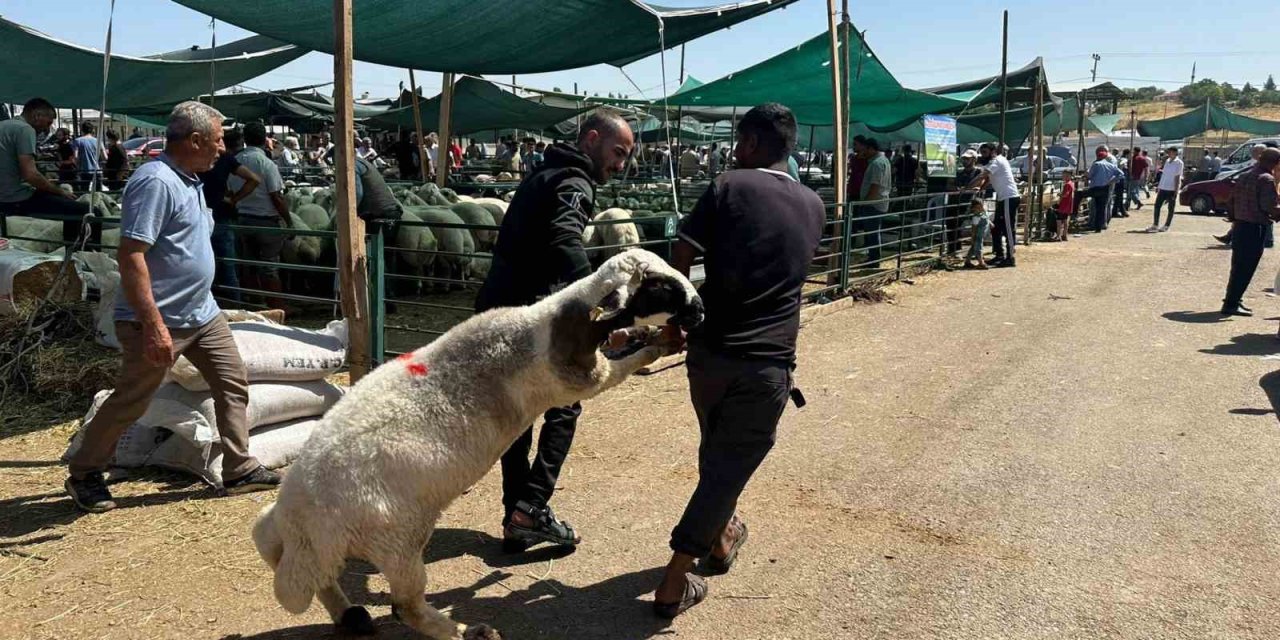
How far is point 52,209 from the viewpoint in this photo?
27.0 ft

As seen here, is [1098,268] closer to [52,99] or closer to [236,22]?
[236,22]

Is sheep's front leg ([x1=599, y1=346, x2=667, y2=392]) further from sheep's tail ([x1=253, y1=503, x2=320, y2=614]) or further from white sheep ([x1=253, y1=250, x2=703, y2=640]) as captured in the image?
sheep's tail ([x1=253, y1=503, x2=320, y2=614])

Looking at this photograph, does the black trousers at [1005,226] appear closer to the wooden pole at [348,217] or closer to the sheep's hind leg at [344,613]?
the wooden pole at [348,217]

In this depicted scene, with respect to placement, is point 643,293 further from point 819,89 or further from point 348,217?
point 819,89

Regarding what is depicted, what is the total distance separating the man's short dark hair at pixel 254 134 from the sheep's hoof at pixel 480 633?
6.84 m

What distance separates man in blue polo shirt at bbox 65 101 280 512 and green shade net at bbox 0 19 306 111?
6.92 meters

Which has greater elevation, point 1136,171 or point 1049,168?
point 1049,168

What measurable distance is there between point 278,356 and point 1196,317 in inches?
382

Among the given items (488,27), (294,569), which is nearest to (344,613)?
(294,569)

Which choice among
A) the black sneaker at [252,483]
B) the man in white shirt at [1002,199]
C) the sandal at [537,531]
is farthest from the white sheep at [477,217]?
the man in white shirt at [1002,199]

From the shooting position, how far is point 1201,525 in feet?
14.0

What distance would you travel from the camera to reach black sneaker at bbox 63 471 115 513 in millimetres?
4250

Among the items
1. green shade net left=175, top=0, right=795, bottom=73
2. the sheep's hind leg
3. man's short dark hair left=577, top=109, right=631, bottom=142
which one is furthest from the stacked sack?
green shade net left=175, top=0, right=795, bottom=73

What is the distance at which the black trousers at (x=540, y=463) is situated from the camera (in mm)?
3910
